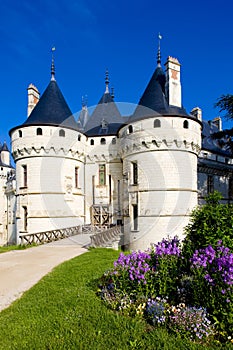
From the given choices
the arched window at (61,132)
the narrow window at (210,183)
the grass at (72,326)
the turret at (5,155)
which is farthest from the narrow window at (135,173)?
the turret at (5,155)

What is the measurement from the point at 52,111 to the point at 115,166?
19.9 ft

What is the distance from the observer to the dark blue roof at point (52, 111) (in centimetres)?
1683

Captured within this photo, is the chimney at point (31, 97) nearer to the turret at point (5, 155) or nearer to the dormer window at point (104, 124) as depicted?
the dormer window at point (104, 124)

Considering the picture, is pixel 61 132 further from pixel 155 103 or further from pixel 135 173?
pixel 155 103

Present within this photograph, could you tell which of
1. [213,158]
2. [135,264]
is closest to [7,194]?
[213,158]

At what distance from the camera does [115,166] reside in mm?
19266

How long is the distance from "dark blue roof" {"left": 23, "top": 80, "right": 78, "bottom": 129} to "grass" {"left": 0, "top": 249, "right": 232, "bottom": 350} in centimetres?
1301

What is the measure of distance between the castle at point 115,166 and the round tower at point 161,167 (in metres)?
0.06

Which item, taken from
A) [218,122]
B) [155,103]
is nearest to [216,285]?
[155,103]

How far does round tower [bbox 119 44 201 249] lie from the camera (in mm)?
14992

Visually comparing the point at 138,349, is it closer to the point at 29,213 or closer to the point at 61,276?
the point at 61,276

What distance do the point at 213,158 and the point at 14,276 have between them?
20.1 meters

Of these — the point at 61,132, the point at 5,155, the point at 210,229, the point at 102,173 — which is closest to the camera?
the point at 210,229

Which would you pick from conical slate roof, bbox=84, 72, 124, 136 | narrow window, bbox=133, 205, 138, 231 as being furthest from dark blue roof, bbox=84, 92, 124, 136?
narrow window, bbox=133, 205, 138, 231
